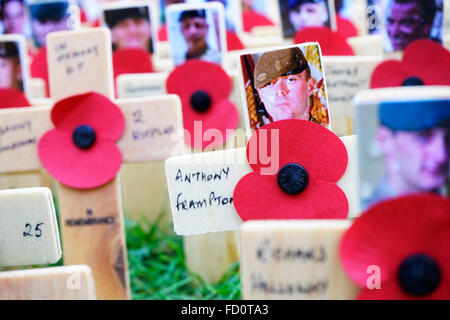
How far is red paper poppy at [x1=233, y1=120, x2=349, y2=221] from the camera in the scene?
782mm

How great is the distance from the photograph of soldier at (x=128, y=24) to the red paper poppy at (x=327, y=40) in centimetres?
37

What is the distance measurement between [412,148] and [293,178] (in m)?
0.21

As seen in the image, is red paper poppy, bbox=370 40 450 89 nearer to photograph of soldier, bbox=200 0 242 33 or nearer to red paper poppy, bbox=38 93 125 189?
red paper poppy, bbox=38 93 125 189

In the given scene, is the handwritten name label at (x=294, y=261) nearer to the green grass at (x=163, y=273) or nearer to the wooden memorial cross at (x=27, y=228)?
the wooden memorial cross at (x=27, y=228)

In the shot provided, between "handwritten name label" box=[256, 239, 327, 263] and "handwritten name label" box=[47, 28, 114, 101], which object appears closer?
"handwritten name label" box=[256, 239, 327, 263]

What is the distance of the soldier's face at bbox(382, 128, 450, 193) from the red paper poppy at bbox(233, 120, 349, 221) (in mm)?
196

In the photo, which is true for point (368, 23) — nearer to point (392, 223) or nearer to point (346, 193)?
point (346, 193)

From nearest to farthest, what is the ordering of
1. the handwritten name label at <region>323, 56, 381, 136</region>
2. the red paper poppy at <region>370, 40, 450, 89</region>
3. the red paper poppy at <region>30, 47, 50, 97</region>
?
the red paper poppy at <region>370, 40, 450, 89</region>
the handwritten name label at <region>323, 56, 381, 136</region>
the red paper poppy at <region>30, 47, 50, 97</region>

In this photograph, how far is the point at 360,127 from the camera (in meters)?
0.58

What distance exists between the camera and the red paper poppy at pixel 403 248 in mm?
582

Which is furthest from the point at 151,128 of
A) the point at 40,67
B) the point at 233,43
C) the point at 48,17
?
the point at 48,17

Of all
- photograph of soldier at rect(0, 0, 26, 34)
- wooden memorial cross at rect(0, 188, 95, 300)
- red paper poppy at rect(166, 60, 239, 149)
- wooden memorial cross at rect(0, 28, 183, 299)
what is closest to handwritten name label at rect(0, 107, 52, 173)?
wooden memorial cross at rect(0, 28, 183, 299)

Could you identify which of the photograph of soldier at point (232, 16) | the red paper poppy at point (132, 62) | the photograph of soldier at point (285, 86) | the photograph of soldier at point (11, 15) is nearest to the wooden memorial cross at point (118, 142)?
the photograph of soldier at point (285, 86)

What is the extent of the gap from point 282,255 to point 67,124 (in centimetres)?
58
